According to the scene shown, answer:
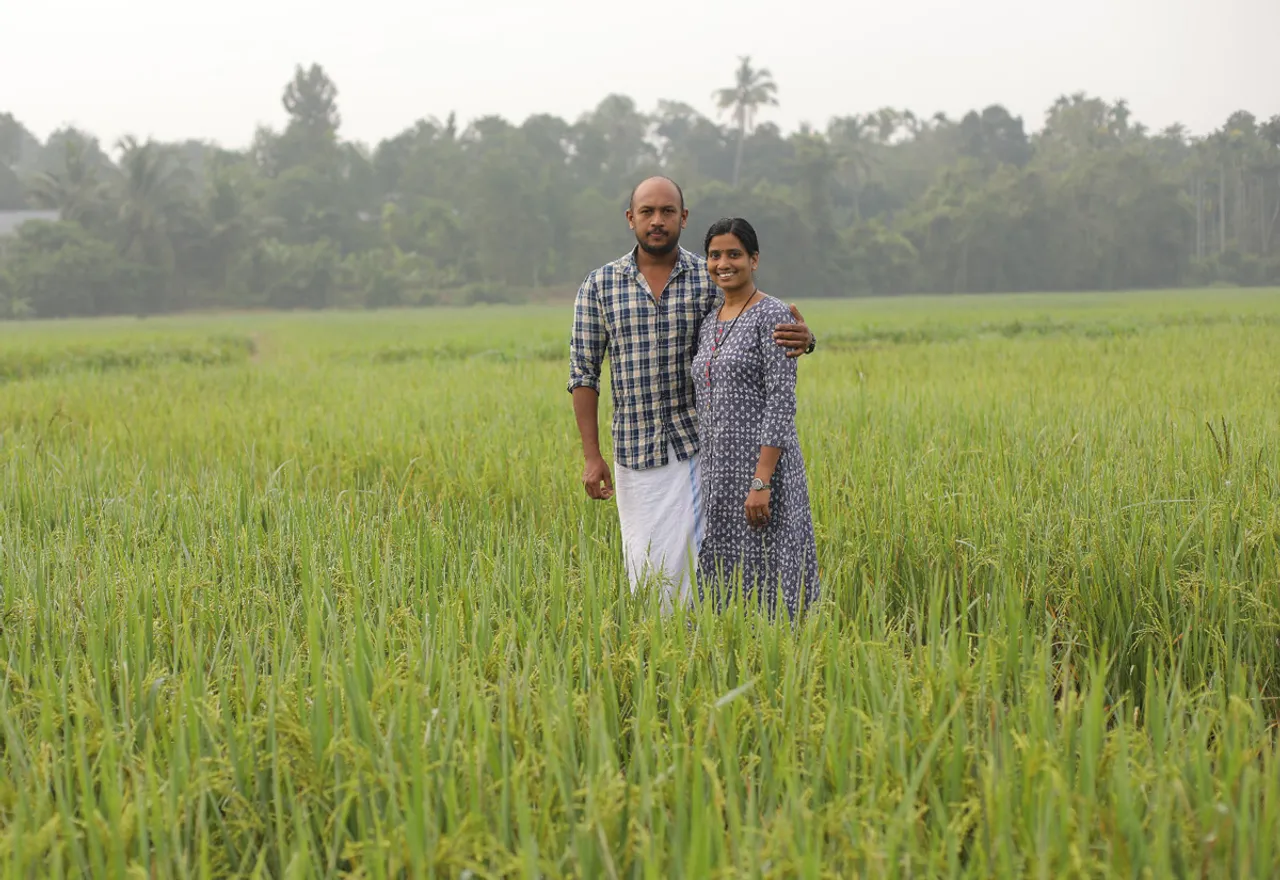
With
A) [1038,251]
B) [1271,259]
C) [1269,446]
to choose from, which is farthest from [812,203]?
[1269,446]

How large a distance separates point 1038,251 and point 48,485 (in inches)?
2050

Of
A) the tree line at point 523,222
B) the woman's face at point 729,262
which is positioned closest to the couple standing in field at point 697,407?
the woman's face at point 729,262

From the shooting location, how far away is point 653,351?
2.86 metres

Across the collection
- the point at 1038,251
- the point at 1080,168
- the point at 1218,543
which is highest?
the point at 1080,168

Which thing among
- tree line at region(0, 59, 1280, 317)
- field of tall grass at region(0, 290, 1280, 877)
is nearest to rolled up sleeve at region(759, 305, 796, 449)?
field of tall grass at region(0, 290, 1280, 877)

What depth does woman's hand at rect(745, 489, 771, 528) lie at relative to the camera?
8.49 ft

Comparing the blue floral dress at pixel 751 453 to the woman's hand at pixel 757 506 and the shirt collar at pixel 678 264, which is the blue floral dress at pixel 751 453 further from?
the shirt collar at pixel 678 264

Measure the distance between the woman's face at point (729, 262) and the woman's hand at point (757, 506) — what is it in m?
0.51

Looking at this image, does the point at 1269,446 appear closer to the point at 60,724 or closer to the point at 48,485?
the point at 60,724

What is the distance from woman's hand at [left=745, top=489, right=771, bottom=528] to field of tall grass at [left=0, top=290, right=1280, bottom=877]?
29 centimetres

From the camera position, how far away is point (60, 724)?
1859 millimetres

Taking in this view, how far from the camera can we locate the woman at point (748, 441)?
8.50 feet

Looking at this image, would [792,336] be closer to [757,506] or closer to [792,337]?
[792,337]

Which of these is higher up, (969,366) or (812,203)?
(812,203)
